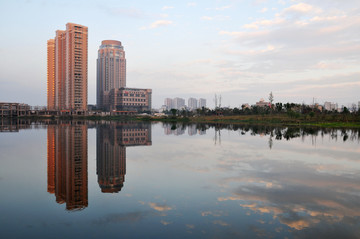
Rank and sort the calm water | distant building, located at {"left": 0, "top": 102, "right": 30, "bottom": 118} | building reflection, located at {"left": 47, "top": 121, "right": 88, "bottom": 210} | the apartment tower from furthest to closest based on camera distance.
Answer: distant building, located at {"left": 0, "top": 102, "right": 30, "bottom": 118}, the apartment tower, building reflection, located at {"left": 47, "top": 121, "right": 88, "bottom": 210}, the calm water

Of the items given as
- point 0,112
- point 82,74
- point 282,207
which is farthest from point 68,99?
point 282,207

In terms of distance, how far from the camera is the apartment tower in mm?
175250

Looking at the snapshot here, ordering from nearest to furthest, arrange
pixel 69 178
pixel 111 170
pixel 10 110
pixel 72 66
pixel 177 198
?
pixel 177 198 < pixel 69 178 < pixel 111 170 < pixel 72 66 < pixel 10 110

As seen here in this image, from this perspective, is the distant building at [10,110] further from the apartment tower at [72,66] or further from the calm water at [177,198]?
the calm water at [177,198]

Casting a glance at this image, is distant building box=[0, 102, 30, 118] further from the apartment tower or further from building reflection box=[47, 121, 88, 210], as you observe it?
building reflection box=[47, 121, 88, 210]

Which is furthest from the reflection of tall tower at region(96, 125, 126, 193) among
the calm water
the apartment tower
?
the apartment tower

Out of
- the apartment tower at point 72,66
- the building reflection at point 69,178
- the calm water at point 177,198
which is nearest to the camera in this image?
the calm water at point 177,198

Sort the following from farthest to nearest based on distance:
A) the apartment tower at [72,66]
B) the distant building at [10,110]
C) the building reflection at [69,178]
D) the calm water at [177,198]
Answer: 1. the distant building at [10,110]
2. the apartment tower at [72,66]
3. the building reflection at [69,178]
4. the calm water at [177,198]

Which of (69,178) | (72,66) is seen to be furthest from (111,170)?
(72,66)

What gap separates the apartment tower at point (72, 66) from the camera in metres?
175

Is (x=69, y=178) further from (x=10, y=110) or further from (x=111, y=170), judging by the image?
(x=10, y=110)

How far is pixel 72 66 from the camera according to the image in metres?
178

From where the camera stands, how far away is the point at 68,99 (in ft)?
604

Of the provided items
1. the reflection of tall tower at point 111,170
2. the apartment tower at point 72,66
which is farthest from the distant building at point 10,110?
the reflection of tall tower at point 111,170
